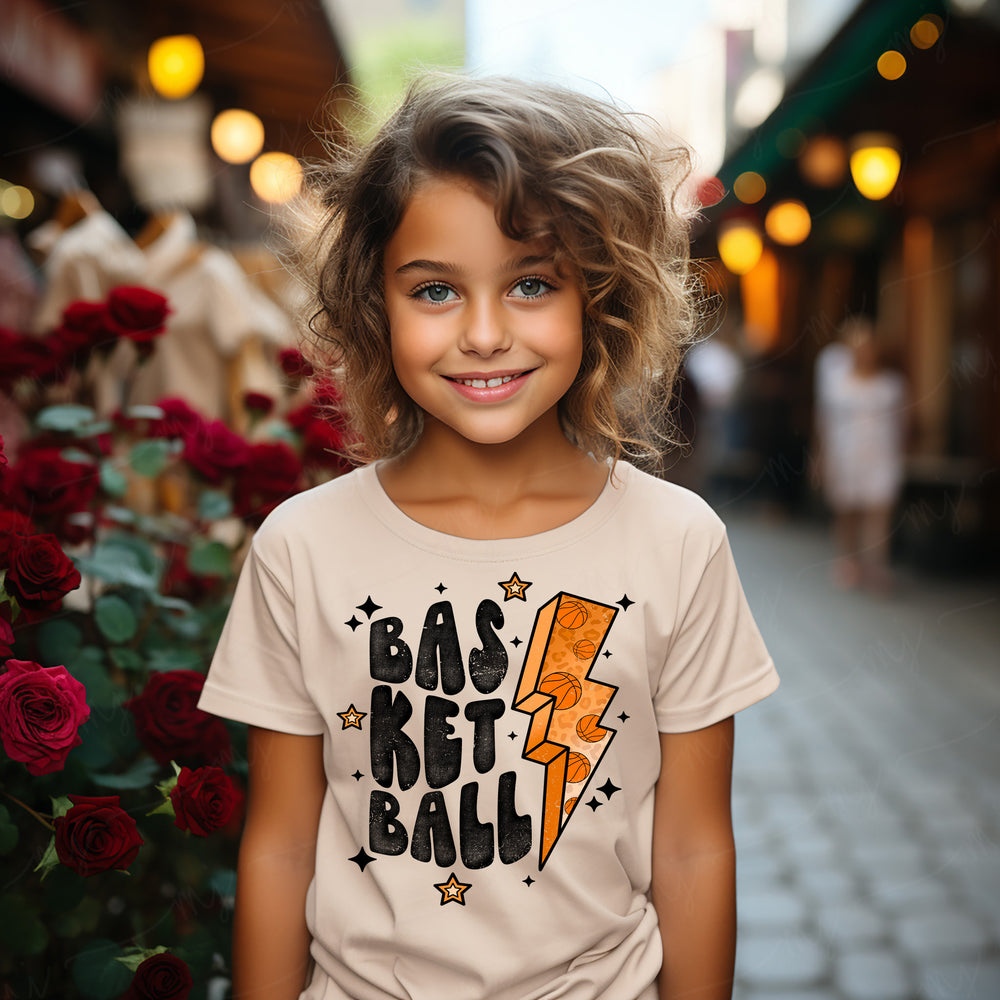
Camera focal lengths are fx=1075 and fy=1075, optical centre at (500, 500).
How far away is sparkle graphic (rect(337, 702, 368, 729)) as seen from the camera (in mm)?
1170

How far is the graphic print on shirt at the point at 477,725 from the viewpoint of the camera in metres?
1.15

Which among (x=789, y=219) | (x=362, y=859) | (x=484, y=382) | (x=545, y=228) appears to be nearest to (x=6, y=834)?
(x=362, y=859)

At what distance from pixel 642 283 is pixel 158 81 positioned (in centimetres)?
373

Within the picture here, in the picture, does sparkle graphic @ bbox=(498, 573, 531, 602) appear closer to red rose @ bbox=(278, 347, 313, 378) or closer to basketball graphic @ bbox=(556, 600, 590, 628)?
basketball graphic @ bbox=(556, 600, 590, 628)

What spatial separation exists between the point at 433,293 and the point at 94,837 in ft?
2.39

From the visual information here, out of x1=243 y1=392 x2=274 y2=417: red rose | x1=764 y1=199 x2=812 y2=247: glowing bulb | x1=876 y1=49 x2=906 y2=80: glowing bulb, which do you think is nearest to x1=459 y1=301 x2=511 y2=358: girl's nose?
x1=243 y1=392 x2=274 y2=417: red rose

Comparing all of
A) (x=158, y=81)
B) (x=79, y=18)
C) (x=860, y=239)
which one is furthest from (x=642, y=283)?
(x=860, y=239)

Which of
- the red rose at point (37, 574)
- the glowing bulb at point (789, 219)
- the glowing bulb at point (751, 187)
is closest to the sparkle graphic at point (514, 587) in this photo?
the red rose at point (37, 574)

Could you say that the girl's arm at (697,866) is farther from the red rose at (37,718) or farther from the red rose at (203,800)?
the red rose at (37,718)

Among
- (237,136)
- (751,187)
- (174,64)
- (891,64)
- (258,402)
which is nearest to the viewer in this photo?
(258,402)

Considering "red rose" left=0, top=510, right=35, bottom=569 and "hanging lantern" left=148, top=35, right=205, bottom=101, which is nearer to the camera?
"red rose" left=0, top=510, right=35, bottom=569

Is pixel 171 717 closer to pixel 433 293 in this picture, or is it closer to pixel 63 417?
pixel 63 417

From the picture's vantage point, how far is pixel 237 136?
177 inches

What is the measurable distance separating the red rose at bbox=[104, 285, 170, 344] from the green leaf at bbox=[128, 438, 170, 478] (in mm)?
177
